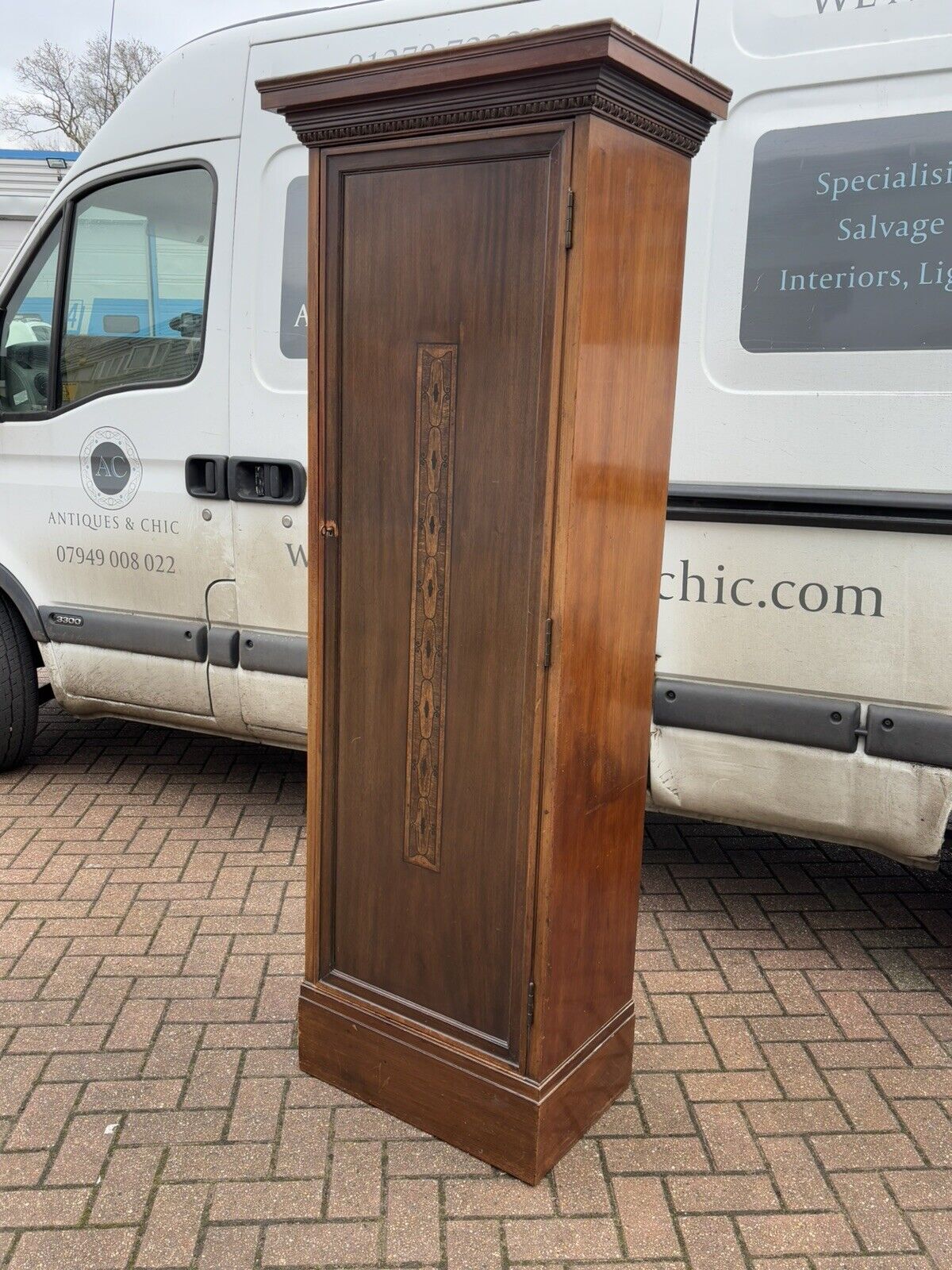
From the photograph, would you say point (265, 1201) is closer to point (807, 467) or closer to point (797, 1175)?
point (797, 1175)

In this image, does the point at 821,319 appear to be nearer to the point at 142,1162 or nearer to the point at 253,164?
the point at 253,164

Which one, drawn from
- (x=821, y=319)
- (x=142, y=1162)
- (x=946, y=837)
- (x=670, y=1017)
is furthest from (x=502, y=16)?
(x=142, y=1162)

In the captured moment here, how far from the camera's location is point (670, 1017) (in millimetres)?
A: 2982

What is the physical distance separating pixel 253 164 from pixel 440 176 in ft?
5.62

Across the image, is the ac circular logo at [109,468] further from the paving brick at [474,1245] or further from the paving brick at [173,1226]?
the paving brick at [474,1245]

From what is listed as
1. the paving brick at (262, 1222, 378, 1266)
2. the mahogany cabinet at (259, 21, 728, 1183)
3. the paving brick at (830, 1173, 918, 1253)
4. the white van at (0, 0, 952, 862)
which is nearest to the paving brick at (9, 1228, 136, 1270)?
the paving brick at (262, 1222, 378, 1266)

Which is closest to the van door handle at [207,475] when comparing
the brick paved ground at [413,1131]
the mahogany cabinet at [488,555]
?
the brick paved ground at [413,1131]

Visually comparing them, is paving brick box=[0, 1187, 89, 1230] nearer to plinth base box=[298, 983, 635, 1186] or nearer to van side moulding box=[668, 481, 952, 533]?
plinth base box=[298, 983, 635, 1186]

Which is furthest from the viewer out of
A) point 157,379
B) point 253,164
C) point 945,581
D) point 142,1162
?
point 157,379

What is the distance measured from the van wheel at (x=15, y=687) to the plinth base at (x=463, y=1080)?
89.1 inches

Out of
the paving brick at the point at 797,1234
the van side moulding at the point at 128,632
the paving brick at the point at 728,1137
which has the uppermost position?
the van side moulding at the point at 128,632

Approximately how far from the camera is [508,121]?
79.7 inches

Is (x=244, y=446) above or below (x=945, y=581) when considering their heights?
above

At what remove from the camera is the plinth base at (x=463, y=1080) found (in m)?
2.34
